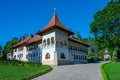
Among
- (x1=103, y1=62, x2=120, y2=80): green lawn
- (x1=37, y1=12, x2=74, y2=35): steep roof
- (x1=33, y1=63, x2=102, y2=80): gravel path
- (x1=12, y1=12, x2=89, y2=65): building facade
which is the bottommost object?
(x1=33, y1=63, x2=102, y2=80): gravel path

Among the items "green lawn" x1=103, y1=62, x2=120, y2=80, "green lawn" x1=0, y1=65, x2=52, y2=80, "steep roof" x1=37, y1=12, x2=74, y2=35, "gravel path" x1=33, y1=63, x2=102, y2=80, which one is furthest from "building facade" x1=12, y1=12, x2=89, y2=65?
"green lawn" x1=103, y1=62, x2=120, y2=80

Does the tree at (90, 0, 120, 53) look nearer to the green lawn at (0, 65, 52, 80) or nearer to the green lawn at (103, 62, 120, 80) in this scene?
the green lawn at (103, 62, 120, 80)

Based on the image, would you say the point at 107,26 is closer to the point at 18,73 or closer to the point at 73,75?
the point at 73,75

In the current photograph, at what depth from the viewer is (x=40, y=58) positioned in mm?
46906

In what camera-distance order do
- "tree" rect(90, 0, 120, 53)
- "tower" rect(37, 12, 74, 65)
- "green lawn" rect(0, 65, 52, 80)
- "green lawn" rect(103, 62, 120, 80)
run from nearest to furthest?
"green lawn" rect(103, 62, 120, 80), "green lawn" rect(0, 65, 52, 80), "tower" rect(37, 12, 74, 65), "tree" rect(90, 0, 120, 53)

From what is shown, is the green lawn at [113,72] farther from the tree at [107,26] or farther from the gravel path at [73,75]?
the tree at [107,26]

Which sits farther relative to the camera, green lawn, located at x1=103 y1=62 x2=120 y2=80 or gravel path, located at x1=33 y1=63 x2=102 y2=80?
gravel path, located at x1=33 y1=63 x2=102 y2=80

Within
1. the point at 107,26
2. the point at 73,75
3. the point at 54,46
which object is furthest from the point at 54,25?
the point at 73,75

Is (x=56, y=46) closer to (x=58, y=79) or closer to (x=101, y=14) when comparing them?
(x=101, y=14)

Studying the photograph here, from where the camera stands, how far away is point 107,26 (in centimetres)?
4391

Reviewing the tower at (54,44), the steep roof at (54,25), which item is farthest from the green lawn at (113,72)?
the steep roof at (54,25)

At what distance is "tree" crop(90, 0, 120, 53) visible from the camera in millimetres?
42812

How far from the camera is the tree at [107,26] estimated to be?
4281cm

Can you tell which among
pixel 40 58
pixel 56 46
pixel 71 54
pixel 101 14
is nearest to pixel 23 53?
pixel 40 58
